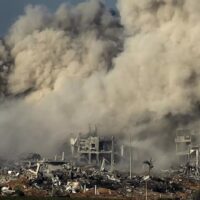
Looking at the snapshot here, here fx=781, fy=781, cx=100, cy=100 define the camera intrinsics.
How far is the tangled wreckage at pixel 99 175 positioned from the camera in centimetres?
7231

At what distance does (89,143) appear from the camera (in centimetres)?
9862

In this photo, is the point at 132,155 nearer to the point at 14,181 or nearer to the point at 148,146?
the point at 148,146

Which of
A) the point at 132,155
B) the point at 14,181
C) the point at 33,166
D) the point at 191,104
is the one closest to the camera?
the point at 14,181

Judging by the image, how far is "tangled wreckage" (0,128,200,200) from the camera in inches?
2847

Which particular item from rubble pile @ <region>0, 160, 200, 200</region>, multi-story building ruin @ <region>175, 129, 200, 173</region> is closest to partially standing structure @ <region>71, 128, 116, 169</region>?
multi-story building ruin @ <region>175, 129, 200, 173</region>

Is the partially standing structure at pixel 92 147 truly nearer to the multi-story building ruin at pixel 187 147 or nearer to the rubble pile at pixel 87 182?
the multi-story building ruin at pixel 187 147

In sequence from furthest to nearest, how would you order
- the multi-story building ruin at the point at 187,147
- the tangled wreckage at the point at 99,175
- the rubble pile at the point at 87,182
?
1. the multi-story building ruin at the point at 187,147
2. the tangled wreckage at the point at 99,175
3. the rubble pile at the point at 87,182

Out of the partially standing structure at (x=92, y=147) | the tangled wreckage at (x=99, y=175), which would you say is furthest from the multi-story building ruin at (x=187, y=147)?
the partially standing structure at (x=92, y=147)

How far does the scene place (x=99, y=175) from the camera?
81.6 metres

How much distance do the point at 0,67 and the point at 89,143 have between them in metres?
14.7

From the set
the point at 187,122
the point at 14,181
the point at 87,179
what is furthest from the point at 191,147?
the point at 14,181

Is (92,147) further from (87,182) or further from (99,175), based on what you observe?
(87,182)

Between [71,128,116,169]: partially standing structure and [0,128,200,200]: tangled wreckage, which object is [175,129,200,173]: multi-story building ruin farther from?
[71,128,116,169]: partially standing structure

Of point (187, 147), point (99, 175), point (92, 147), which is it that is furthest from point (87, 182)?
point (92, 147)
